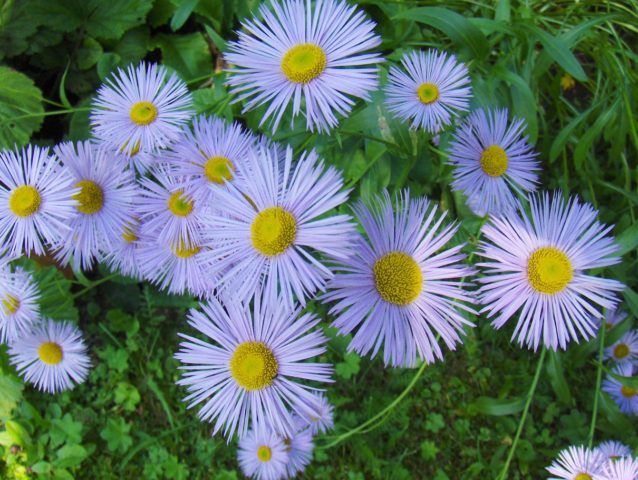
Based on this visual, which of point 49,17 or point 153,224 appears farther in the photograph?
point 49,17

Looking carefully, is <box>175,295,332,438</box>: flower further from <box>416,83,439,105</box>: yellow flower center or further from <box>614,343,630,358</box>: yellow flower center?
<box>614,343,630,358</box>: yellow flower center

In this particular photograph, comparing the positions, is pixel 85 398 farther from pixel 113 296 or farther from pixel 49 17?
pixel 49 17

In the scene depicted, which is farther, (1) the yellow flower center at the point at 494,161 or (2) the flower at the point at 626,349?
(2) the flower at the point at 626,349

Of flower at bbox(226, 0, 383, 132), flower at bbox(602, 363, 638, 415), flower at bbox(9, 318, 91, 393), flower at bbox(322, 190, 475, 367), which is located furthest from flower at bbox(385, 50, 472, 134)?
flower at bbox(9, 318, 91, 393)

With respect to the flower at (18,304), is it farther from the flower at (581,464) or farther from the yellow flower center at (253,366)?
the flower at (581,464)

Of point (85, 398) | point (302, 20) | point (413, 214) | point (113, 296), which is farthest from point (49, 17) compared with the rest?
point (413, 214)

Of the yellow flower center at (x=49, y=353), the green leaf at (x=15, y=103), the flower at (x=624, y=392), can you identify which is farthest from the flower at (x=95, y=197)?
the flower at (x=624, y=392)
